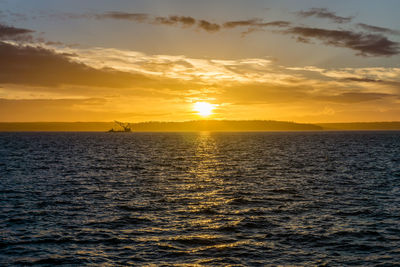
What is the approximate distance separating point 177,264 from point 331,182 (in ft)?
107

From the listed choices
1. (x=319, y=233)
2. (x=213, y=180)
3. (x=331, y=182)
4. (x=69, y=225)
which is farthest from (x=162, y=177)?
(x=319, y=233)

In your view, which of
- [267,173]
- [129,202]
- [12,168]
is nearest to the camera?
[129,202]

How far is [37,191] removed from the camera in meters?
38.5

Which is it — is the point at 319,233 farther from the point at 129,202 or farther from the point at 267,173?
the point at 267,173

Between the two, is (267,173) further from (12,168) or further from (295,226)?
(12,168)

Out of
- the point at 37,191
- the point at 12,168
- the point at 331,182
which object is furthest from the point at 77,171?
the point at 331,182

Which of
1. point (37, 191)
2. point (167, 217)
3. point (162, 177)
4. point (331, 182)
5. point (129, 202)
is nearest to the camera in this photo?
point (167, 217)

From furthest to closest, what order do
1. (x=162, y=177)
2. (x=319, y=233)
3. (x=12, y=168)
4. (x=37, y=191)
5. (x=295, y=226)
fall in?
1. (x=12, y=168)
2. (x=162, y=177)
3. (x=37, y=191)
4. (x=295, y=226)
5. (x=319, y=233)

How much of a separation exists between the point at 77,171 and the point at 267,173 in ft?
97.3

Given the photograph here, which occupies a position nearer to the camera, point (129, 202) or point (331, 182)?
point (129, 202)

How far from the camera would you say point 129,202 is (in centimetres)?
3312

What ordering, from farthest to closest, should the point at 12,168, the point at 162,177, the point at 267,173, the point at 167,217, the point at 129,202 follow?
the point at 12,168 < the point at 267,173 < the point at 162,177 < the point at 129,202 < the point at 167,217

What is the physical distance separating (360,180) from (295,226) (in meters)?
26.6

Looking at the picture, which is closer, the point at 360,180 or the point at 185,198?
the point at 185,198
